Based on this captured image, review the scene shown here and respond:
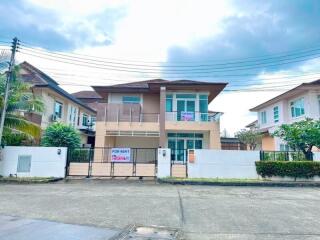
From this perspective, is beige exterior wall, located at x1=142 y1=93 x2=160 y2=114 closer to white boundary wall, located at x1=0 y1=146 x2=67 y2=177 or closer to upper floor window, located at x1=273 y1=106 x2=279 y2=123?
white boundary wall, located at x1=0 y1=146 x2=67 y2=177

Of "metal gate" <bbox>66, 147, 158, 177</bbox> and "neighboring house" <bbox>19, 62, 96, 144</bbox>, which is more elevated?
"neighboring house" <bbox>19, 62, 96, 144</bbox>

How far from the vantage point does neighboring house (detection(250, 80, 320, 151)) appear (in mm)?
21125

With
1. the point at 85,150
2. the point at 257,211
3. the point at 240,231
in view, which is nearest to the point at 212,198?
the point at 257,211

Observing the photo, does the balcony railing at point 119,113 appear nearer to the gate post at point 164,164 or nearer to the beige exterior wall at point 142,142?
the beige exterior wall at point 142,142

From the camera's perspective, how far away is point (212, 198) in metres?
9.33

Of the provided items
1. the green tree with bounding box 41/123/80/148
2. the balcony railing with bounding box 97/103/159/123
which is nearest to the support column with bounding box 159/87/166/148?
the balcony railing with bounding box 97/103/159/123

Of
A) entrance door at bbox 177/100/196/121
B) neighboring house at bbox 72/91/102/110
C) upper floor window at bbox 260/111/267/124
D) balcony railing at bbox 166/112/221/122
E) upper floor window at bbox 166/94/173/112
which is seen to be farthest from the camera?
neighboring house at bbox 72/91/102/110

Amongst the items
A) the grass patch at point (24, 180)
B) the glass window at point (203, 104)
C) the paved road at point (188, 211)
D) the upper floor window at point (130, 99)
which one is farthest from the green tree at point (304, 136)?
the grass patch at point (24, 180)

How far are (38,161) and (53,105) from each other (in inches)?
412

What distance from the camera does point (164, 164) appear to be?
1458cm

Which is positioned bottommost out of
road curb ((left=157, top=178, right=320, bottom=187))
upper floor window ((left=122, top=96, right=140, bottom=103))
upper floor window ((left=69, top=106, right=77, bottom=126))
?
road curb ((left=157, top=178, right=320, bottom=187))

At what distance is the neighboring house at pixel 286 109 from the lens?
21.1 meters

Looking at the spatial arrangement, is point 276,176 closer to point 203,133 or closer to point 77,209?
point 203,133

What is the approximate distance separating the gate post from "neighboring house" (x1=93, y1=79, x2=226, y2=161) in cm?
538
